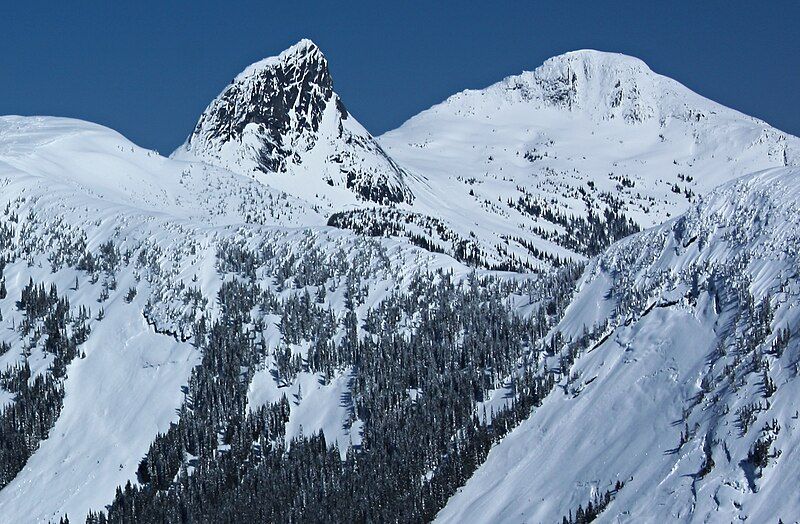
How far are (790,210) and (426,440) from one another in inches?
2135

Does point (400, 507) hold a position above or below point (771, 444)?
above

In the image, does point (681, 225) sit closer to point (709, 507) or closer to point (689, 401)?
point (689, 401)

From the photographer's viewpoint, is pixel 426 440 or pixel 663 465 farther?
pixel 426 440

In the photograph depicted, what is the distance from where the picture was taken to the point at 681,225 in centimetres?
19412

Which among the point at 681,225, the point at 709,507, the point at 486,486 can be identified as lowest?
the point at 709,507

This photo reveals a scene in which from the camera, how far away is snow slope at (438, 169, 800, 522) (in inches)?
5920

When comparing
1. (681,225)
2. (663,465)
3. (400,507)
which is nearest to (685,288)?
(681,225)

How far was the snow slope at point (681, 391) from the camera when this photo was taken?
150375 millimetres

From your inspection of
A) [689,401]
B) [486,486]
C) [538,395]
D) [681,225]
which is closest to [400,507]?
[486,486]

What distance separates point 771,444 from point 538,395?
40862mm

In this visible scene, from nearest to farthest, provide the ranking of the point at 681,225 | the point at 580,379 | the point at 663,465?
the point at 663,465 < the point at 580,379 < the point at 681,225

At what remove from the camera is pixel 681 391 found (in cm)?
16762

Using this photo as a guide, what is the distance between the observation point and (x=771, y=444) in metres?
148

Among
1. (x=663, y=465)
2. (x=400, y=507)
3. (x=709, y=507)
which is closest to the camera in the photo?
(x=709, y=507)
